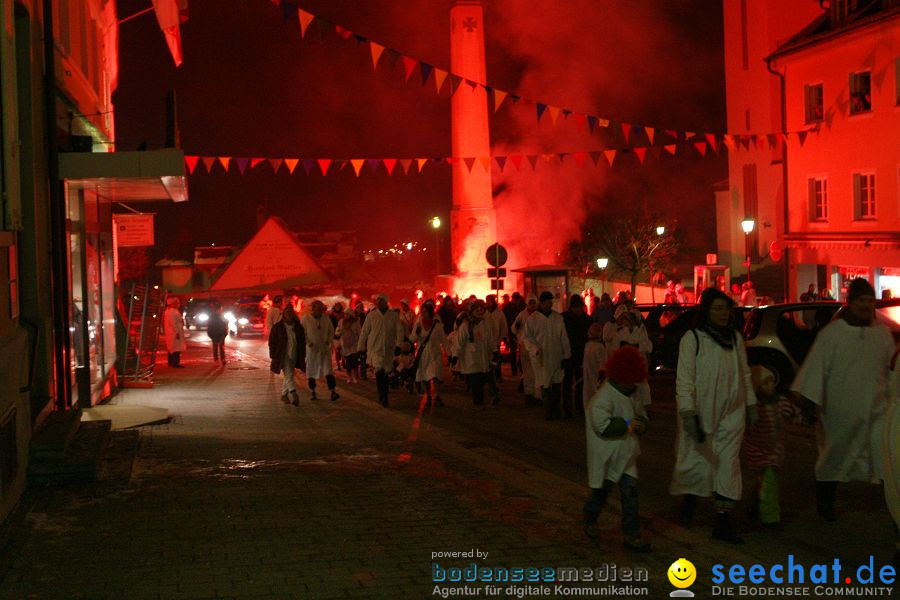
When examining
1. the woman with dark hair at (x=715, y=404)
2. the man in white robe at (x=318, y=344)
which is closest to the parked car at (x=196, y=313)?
the man in white robe at (x=318, y=344)

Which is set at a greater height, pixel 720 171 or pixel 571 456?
pixel 720 171

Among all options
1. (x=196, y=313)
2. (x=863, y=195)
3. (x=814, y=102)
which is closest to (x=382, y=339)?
(x=863, y=195)

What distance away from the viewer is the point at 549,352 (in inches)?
572

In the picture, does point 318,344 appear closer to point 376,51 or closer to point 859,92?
point 376,51

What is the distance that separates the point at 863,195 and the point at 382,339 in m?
19.5

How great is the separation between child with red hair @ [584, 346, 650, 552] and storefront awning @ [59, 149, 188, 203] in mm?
7918

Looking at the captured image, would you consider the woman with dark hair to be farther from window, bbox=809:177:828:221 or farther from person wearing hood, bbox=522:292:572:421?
window, bbox=809:177:828:221

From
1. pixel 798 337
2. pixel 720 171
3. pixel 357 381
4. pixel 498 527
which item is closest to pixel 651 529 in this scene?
pixel 498 527

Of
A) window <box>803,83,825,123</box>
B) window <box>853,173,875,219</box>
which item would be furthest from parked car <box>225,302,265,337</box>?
window <box>853,173,875,219</box>

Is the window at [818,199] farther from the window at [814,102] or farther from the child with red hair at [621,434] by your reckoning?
the child with red hair at [621,434]

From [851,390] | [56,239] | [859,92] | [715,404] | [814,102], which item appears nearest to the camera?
[715,404]

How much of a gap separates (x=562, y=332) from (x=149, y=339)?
9790 mm

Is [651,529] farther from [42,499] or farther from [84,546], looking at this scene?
[42,499]

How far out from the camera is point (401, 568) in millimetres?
6484
